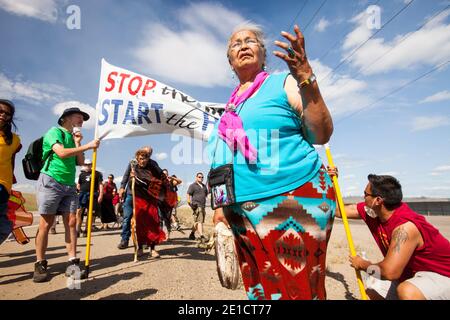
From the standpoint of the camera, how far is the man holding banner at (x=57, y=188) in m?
3.68

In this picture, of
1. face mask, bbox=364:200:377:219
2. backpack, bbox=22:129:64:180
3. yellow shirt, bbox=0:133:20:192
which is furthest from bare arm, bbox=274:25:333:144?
backpack, bbox=22:129:64:180

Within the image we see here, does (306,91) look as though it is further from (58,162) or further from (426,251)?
(58,162)

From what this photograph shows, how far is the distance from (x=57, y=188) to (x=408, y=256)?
412 centimetres

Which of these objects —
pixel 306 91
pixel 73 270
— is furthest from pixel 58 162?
pixel 306 91

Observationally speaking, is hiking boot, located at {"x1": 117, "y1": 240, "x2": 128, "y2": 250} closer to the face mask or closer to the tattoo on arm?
the face mask

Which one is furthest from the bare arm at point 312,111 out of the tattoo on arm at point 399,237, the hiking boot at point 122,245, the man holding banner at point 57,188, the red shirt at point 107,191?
the red shirt at point 107,191

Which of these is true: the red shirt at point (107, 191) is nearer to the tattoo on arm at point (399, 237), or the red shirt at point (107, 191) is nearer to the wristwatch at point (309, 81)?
the tattoo on arm at point (399, 237)

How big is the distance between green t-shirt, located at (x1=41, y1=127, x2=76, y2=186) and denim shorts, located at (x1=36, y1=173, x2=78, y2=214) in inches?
→ 2.8

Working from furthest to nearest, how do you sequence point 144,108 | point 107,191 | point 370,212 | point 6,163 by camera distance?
point 107,191, point 144,108, point 6,163, point 370,212

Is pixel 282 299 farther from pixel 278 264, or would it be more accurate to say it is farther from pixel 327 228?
pixel 327 228

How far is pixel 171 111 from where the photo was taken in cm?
502

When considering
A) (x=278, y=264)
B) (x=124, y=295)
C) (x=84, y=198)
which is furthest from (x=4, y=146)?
(x=84, y=198)

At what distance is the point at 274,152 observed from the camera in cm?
138

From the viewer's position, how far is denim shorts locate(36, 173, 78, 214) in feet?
12.1
